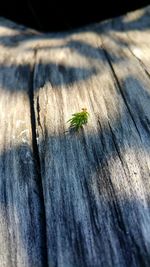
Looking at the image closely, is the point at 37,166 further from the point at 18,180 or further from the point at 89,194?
the point at 89,194

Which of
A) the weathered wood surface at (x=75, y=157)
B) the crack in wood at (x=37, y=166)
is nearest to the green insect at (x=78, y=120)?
the weathered wood surface at (x=75, y=157)

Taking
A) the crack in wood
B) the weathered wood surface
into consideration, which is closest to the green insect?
the weathered wood surface

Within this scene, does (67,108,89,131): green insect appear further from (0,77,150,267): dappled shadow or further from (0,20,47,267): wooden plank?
(0,20,47,267): wooden plank

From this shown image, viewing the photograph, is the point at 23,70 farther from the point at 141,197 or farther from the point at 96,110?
the point at 141,197

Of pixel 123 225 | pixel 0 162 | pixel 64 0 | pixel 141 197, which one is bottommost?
pixel 123 225

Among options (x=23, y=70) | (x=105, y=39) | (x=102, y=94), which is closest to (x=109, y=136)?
(x=102, y=94)

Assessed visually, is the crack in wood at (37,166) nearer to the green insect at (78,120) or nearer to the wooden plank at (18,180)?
the wooden plank at (18,180)

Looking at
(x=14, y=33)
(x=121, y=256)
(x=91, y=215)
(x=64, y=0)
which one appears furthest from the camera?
(x=64, y=0)

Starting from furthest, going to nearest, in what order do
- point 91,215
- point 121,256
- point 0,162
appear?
point 0,162 < point 91,215 < point 121,256
